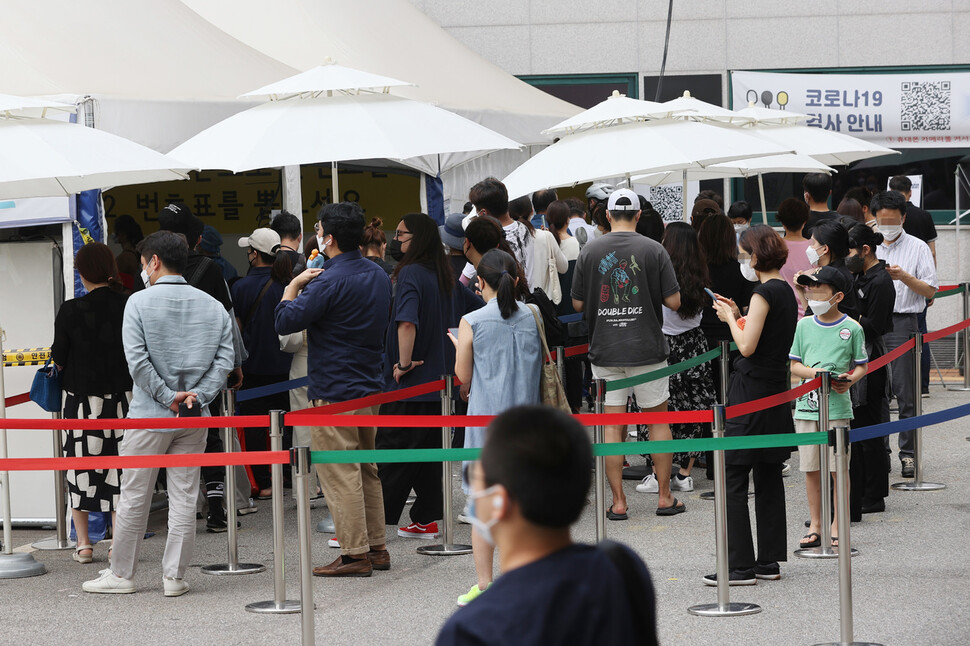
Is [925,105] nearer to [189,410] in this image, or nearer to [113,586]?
[189,410]

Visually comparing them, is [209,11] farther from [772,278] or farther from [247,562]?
[772,278]

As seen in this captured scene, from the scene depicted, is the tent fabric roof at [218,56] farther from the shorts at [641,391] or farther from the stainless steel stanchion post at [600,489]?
the stainless steel stanchion post at [600,489]

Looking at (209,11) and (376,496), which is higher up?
(209,11)

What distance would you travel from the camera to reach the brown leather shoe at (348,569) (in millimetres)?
6945

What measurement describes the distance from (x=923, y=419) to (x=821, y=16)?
12.7 metres

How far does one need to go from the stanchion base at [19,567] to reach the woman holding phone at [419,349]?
2.07 m

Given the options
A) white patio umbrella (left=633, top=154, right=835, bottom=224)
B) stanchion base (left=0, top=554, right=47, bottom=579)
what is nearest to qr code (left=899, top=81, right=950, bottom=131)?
white patio umbrella (left=633, top=154, right=835, bottom=224)

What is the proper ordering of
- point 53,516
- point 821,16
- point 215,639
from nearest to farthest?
1. point 215,639
2. point 53,516
3. point 821,16

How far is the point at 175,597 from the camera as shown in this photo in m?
6.71

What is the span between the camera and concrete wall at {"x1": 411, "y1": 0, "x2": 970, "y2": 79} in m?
17.4

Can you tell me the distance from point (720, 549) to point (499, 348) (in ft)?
4.67

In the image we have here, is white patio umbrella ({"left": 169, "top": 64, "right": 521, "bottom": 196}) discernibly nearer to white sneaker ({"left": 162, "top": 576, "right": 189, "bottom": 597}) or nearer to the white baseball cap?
the white baseball cap

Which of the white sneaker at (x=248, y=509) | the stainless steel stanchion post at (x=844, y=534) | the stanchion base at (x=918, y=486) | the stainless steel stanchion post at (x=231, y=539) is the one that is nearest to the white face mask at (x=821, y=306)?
the stainless steel stanchion post at (x=844, y=534)

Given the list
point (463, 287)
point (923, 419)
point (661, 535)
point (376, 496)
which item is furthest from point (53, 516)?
point (923, 419)
